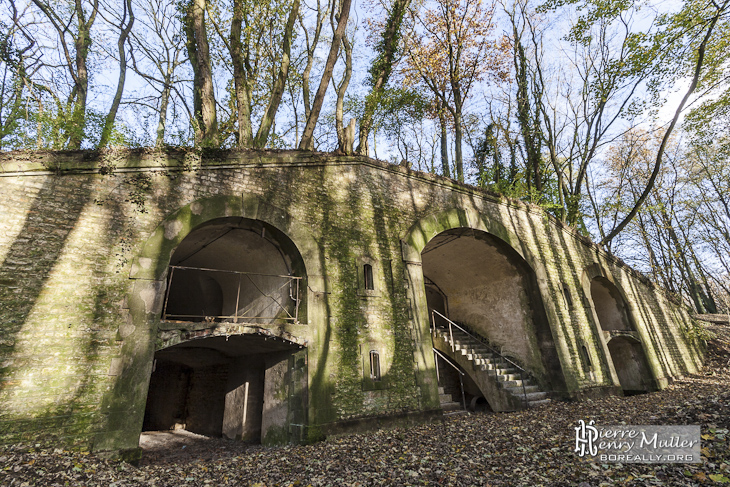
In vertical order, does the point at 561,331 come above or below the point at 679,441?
above

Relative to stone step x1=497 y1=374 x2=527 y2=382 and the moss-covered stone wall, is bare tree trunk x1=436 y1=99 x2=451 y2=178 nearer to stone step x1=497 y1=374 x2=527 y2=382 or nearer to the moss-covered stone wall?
the moss-covered stone wall

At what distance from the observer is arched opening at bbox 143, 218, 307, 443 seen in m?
7.70

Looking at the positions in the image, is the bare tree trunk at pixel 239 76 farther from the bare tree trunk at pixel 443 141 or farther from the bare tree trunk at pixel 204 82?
the bare tree trunk at pixel 443 141

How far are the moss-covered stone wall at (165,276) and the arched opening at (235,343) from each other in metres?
0.27

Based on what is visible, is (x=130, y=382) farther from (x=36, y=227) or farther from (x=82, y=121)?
(x=82, y=121)

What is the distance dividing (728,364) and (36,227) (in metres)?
26.1

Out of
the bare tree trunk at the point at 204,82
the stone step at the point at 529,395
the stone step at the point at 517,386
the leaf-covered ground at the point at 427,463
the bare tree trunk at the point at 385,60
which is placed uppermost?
the bare tree trunk at the point at 385,60

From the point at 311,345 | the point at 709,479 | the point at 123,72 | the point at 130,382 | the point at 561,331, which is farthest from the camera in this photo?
the point at 123,72

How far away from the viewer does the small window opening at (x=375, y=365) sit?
8.48 meters

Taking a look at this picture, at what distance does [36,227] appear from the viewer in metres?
6.50

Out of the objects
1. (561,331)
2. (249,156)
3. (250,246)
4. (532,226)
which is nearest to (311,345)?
(250,246)

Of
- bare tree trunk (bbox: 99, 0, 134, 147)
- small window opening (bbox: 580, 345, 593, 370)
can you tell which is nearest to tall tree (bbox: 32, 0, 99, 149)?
bare tree trunk (bbox: 99, 0, 134, 147)

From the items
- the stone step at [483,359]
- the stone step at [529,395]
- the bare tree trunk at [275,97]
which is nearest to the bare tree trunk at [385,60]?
the bare tree trunk at [275,97]

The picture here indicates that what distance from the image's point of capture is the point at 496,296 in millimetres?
13492
